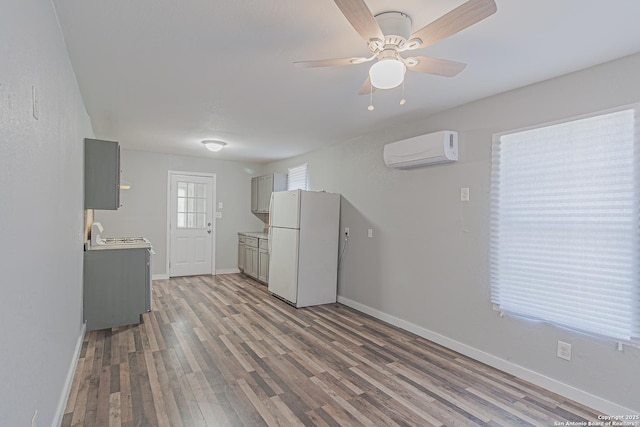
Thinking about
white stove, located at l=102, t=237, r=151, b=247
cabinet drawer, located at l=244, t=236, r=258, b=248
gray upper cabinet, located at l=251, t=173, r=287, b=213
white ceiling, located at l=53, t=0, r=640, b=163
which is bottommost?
cabinet drawer, located at l=244, t=236, r=258, b=248

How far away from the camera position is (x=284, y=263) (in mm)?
4938

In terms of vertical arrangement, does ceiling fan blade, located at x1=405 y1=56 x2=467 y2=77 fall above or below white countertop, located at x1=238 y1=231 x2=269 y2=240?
above

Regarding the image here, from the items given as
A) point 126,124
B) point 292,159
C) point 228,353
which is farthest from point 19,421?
point 292,159

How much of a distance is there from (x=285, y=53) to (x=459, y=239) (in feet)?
7.64

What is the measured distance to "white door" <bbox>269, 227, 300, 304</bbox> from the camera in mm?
4691

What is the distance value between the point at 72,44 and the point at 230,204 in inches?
195

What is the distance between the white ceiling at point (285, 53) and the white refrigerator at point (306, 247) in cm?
132

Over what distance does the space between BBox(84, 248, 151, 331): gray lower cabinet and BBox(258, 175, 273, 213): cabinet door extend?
292 cm

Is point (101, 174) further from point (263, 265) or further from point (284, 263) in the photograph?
point (263, 265)

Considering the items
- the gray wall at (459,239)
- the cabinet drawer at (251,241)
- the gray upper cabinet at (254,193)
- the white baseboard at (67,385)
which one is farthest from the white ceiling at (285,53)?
the gray upper cabinet at (254,193)

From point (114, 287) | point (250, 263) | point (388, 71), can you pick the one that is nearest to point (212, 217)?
point (250, 263)

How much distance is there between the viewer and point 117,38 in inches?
84.8

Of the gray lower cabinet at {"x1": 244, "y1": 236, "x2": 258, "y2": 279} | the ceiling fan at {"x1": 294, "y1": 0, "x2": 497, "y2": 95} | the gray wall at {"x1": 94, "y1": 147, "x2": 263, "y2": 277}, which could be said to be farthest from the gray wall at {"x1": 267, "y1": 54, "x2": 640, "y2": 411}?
the gray wall at {"x1": 94, "y1": 147, "x2": 263, "y2": 277}

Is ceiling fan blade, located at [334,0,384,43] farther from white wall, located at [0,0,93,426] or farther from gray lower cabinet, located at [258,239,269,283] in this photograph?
gray lower cabinet, located at [258,239,269,283]
